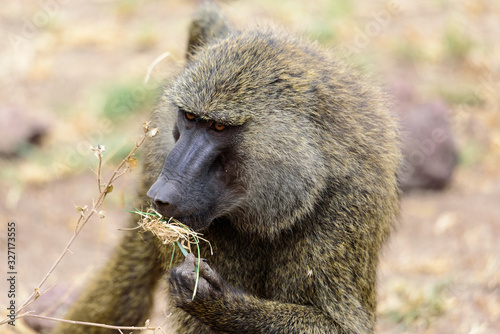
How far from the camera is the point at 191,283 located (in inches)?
110

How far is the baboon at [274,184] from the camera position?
113 inches

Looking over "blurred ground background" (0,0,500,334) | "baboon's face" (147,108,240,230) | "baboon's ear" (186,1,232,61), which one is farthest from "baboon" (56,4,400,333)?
"blurred ground background" (0,0,500,334)

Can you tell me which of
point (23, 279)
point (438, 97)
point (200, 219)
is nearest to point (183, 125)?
point (200, 219)

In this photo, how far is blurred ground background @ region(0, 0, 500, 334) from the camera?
195 inches

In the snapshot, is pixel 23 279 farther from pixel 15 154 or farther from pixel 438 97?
pixel 438 97

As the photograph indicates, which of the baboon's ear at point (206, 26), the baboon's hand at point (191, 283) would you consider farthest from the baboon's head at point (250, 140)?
the baboon's ear at point (206, 26)

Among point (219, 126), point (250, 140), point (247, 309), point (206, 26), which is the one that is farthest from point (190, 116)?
point (206, 26)

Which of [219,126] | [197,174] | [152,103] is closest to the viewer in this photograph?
[197,174]

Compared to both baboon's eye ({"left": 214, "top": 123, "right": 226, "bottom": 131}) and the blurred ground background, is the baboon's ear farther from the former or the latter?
baboon's eye ({"left": 214, "top": 123, "right": 226, "bottom": 131})

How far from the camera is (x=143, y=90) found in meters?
7.21

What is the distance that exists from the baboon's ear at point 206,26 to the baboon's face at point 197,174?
1.07 m

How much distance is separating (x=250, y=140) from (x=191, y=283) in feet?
2.08

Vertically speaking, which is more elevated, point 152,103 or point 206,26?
point 206,26

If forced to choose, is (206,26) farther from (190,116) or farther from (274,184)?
(274,184)
